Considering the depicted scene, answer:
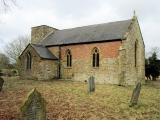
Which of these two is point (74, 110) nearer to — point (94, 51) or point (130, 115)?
Result: point (130, 115)

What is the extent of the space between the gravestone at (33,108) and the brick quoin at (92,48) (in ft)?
71.4

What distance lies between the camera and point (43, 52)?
114 feet

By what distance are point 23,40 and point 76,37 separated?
42.3m

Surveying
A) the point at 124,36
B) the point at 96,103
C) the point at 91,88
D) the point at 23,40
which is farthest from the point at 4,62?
the point at 96,103

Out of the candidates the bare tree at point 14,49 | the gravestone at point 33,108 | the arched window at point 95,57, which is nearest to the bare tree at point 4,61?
the bare tree at point 14,49

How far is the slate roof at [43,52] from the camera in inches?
1326

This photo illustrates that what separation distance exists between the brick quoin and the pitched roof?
2.20 feet

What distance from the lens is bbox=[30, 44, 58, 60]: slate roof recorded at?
111 feet

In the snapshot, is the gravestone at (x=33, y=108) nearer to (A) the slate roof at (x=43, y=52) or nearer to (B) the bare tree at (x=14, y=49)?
(A) the slate roof at (x=43, y=52)

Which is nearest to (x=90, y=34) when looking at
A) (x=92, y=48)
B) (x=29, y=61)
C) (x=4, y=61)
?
(x=92, y=48)

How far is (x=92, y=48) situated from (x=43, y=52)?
770 centimetres

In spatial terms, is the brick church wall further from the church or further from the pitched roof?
the pitched roof

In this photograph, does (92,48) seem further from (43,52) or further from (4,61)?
(4,61)

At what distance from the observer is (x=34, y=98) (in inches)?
343
